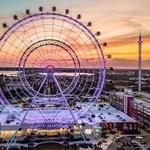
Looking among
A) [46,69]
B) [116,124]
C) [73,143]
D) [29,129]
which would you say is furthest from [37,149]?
[116,124]

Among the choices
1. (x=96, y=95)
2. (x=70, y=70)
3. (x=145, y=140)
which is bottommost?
(x=145, y=140)

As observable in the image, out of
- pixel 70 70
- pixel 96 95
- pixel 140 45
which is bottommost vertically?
pixel 96 95

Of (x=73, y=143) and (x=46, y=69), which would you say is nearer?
(x=46, y=69)

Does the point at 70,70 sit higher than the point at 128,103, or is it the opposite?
the point at 70,70

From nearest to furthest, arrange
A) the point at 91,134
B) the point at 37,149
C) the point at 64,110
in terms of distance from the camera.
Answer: the point at 37,149
the point at 91,134
the point at 64,110

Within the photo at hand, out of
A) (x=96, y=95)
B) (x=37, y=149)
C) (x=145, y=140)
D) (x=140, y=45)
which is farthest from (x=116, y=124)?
(x=140, y=45)

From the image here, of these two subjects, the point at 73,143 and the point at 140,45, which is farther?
the point at 140,45

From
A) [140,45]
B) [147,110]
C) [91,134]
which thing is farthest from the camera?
[140,45]

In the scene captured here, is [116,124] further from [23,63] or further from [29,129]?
[23,63]

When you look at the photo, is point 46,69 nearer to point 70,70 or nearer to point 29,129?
point 70,70
